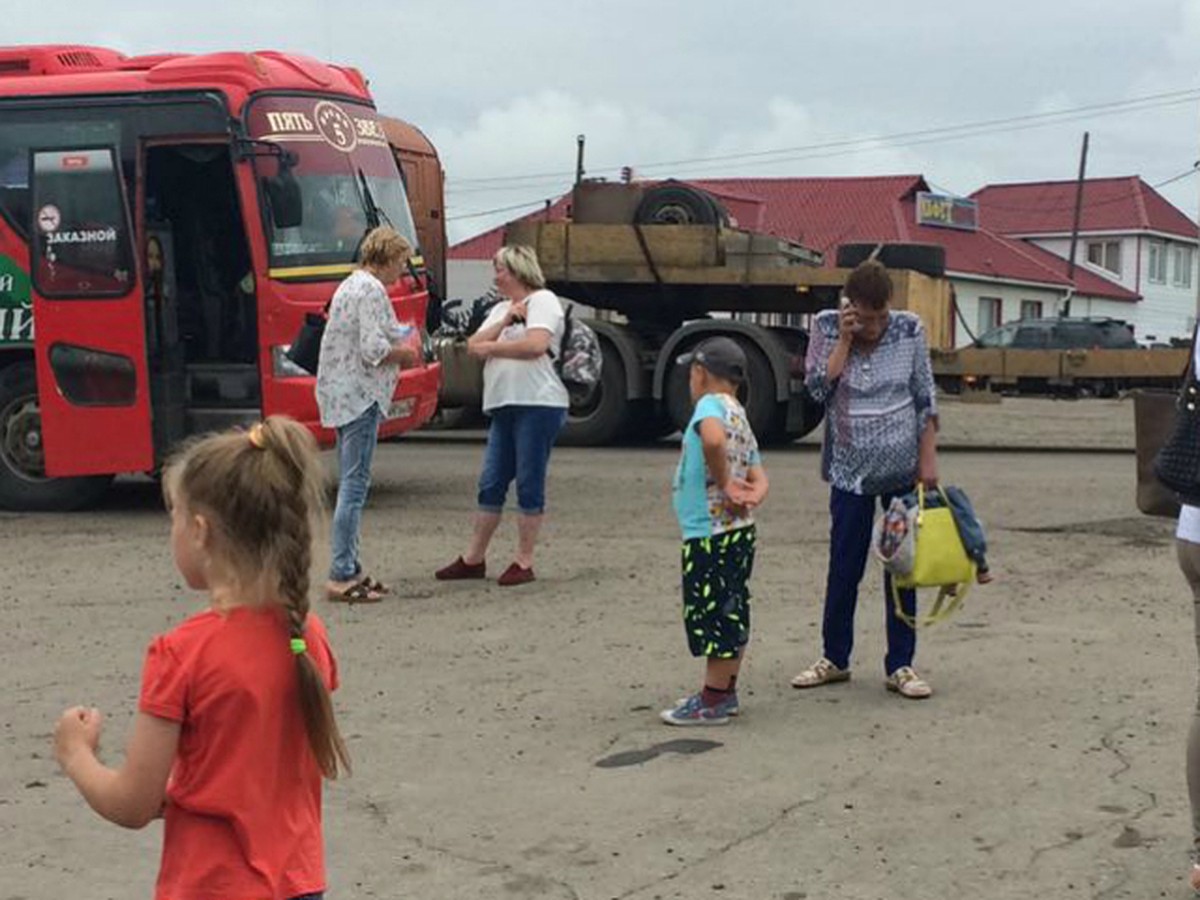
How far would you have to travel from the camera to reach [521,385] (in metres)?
9.20

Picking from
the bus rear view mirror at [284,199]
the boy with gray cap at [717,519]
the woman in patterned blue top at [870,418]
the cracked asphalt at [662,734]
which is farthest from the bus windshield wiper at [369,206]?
the boy with gray cap at [717,519]

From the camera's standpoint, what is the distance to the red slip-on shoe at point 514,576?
379 inches

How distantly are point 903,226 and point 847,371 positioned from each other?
161 feet

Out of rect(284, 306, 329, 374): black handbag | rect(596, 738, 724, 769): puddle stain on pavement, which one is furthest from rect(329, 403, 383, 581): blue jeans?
rect(596, 738, 724, 769): puddle stain on pavement

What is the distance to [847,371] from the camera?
6855 mm

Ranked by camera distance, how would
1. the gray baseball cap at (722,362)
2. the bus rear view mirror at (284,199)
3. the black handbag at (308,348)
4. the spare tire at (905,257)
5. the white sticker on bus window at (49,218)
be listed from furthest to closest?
the spare tire at (905,257)
the white sticker on bus window at (49,218)
the bus rear view mirror at (284,199)
the black handbag at (308,348)
the gray baseball cap at (722,362)

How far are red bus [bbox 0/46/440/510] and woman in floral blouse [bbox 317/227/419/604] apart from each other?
3467 mm

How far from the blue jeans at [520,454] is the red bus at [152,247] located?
3272 millimetres

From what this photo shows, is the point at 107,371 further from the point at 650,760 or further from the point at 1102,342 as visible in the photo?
the point at 1102,342

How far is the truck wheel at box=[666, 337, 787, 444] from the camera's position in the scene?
18078 millimetres

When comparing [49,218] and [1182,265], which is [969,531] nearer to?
[49,218]

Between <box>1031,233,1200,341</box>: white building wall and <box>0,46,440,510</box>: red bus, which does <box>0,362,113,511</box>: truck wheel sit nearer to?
<box>0,46,440,510</box>: red bus

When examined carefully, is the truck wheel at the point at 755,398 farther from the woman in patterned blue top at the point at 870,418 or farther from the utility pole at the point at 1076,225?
the utility pole at the point at 1076,225

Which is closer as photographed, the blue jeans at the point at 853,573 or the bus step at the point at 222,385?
the blue jeans at the point at 853,573
